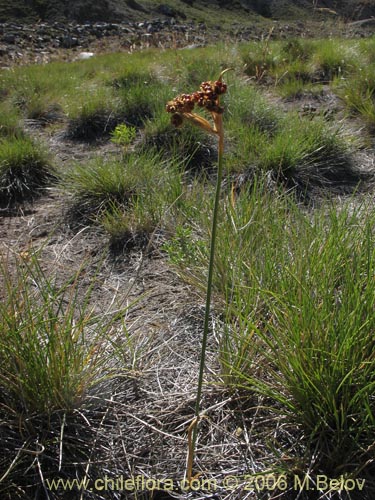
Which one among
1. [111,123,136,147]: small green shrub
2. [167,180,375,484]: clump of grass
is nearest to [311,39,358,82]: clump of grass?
[111,123,136,147]: small green shrub

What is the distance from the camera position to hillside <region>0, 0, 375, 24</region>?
21.2 meters

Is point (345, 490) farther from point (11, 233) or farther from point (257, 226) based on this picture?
point (11, 233)

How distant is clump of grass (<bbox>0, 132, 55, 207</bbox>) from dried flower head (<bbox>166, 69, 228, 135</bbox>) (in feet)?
7.82

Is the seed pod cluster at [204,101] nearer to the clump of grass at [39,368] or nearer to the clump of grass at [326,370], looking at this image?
the clump of grass at [326,370]

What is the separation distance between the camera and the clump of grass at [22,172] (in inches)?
129

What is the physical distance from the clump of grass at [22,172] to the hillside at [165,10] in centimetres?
1487

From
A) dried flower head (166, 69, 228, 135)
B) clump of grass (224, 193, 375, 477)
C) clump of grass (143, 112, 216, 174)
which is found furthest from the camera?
clump of grass (143, 112, 216, 174)

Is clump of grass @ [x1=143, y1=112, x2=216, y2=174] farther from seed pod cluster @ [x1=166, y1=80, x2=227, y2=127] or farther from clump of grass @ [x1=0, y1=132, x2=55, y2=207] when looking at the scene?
seed pod cluster @ [x1=166, y1=80, x2=227, y2=127]

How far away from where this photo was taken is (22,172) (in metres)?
3.34

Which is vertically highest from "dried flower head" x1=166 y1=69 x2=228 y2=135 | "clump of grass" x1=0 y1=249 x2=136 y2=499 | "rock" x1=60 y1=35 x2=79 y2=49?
"dried flower head" x1=166 y1=69 x2=228 y2=135

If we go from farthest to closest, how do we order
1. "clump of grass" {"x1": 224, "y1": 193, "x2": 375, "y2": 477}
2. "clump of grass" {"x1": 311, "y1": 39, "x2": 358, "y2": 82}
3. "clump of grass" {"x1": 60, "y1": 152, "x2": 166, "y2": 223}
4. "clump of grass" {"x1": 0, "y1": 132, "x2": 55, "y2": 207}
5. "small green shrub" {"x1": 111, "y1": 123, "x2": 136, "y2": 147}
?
"clump of grass" {"x1": 311, "y1": 39, "x2": 358, "y2": 82}
"clump of grass" {"x1": 0, "y1": 132, "x2": 55, "y2": 207}
"small green shrub" {"x1": 111, "y1": 123, "x2": 136, "y2": 147}
"clump of grass" {"x1": 60, "y1": 152, "x2": 166, "y2": 223}
"clump of grass" {"x1": 224, "y1": 193, "x2": 375, "y2": 477}

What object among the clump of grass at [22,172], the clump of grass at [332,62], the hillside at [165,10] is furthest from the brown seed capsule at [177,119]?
the hillside at [165,10]

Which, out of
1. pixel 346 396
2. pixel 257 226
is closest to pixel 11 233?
pixel 257 226

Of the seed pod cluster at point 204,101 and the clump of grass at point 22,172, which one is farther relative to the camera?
the clump of grass at point 22,172
